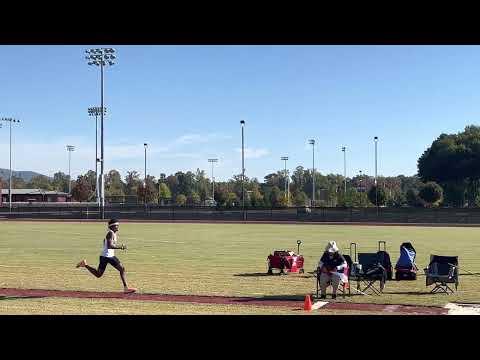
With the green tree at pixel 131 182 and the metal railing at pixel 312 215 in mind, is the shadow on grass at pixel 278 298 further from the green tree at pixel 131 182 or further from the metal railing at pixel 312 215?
the green tree at pixel 131 182

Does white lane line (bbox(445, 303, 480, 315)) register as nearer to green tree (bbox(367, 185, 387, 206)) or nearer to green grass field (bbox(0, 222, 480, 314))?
green grass field (bbox(0, 222, 480, 314))

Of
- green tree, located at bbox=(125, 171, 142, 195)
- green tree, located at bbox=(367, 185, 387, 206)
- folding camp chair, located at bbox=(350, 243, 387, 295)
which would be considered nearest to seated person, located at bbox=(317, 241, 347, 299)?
folding camp chair, located at bbox=(350, 243, 387, 295)

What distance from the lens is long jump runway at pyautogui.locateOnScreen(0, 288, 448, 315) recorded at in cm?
1139

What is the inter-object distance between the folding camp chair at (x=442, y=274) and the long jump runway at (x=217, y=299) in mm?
1944

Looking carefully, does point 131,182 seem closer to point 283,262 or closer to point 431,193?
A: point 431,193

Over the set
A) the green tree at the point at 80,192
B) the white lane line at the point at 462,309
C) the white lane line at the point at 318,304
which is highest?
the green tree at the point at 80,192

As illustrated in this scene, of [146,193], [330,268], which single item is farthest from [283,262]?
[146,193]

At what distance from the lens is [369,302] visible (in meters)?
12.1

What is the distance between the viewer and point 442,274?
13578 millimetres

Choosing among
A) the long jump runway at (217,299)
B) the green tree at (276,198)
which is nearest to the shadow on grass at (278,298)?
the long jump runway at (217,299)

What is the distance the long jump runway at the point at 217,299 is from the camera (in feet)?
37.4
